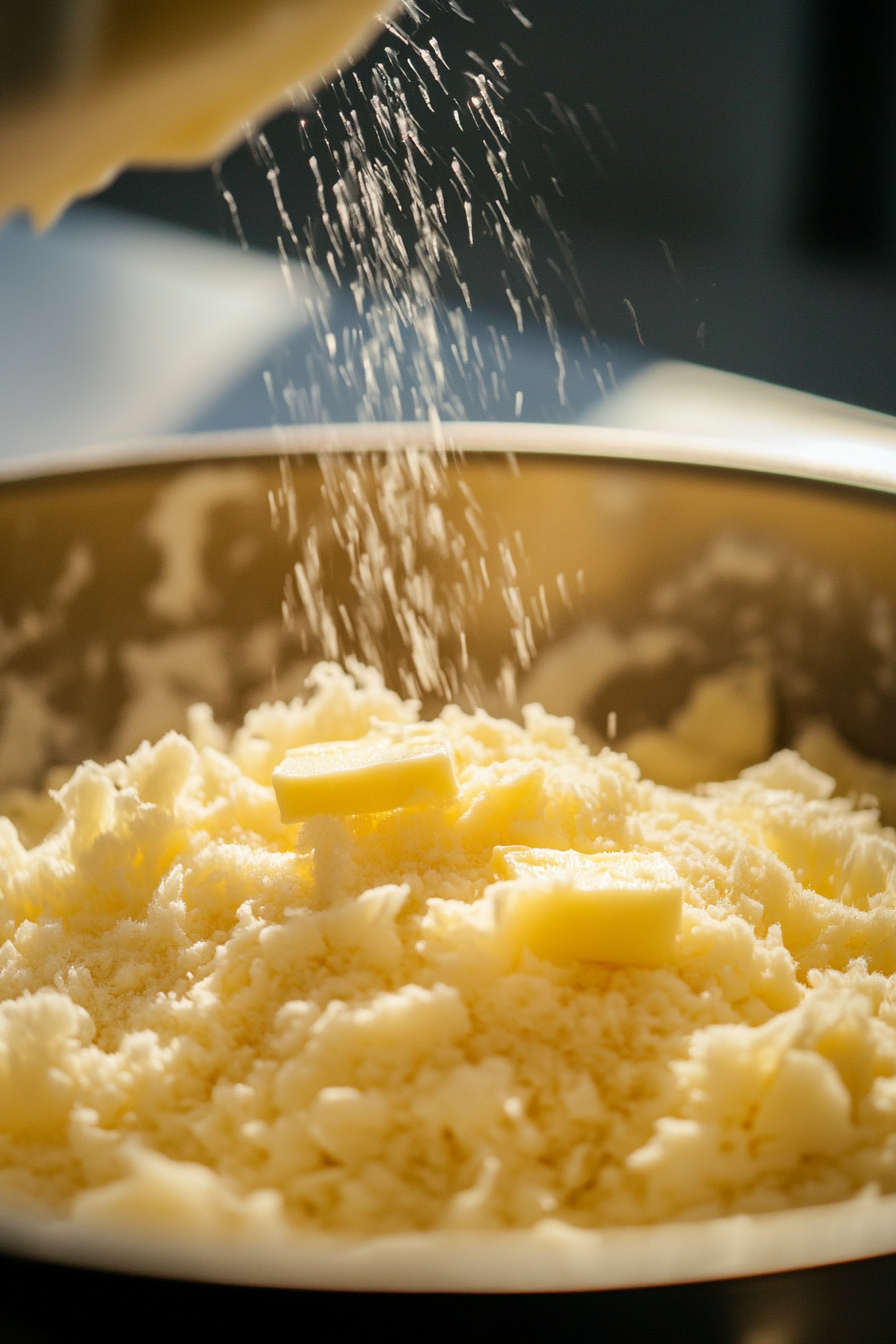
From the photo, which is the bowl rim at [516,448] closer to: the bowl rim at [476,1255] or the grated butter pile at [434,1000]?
the grated butter pile at [434,1000]

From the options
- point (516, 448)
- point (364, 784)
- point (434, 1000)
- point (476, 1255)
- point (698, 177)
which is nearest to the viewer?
point (476, 1255)

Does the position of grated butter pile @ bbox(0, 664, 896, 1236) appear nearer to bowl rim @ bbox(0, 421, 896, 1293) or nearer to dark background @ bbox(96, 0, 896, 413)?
bowl rim @ bbox(0, 421, 896, 1293)

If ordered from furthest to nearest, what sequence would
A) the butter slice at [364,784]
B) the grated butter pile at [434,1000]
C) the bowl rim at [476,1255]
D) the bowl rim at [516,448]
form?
the bowl rim at [516,448] < the butter slice at [364,784] < the grated butter pile at [434,1000] < the bowl rim at [476,1255]

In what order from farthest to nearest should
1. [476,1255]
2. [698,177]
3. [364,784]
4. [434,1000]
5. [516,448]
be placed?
1. [698,177]
2. [516,448]
3. [364,784]
4. [434,1000]
5. [476,1255]

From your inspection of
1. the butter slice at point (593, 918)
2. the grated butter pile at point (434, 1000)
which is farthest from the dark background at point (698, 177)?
the butter slice at point (593, 918)

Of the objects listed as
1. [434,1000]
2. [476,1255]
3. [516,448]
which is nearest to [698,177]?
[516,448]

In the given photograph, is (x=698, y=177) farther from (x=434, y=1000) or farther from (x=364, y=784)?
(x=434, y=1000)

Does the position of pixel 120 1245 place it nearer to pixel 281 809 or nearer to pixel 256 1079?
pixel 256 1079
